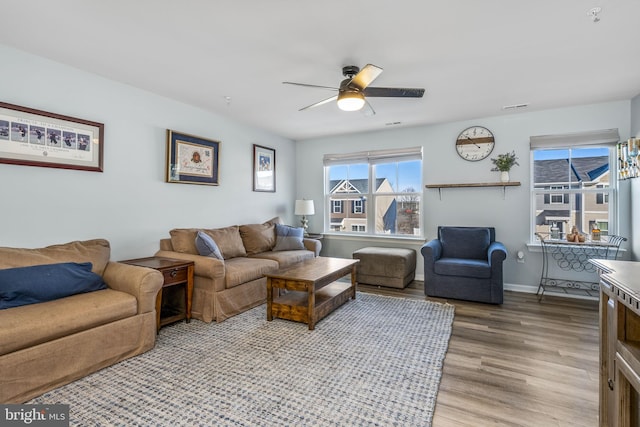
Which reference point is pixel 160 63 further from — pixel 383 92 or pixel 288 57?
pixel 383 92

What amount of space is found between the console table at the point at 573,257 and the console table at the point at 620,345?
9.22ft

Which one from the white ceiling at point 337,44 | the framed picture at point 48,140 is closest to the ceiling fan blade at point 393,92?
the white ceiling at point 337,44

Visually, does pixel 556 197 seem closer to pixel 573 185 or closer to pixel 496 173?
pixel 573 185

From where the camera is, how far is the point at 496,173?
4410 millimetres

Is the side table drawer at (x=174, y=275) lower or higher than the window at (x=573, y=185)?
lower

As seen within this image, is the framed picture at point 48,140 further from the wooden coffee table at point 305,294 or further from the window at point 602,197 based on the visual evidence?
the window at point 602,197

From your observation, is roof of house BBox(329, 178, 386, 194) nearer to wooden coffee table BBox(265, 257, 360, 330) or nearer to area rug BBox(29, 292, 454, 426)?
wooden coffee table BBox(265, 257, 360, 330)

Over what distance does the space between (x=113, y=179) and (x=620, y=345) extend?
3941 millimetres

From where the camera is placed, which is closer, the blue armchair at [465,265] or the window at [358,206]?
the blue armchair at [465,265]

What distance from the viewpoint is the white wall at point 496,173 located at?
3908mm

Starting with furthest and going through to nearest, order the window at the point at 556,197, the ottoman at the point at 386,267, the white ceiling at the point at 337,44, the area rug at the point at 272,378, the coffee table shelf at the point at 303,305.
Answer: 1. the ottoman at the point at 386,267
2. the window at the point at 556,197
3. the coffee table shelf at the point at 303,305
4. the white ceiling at the point at 337,44
5. the area rug at the point at 272,378

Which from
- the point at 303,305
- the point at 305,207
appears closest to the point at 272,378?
the point at 303,305

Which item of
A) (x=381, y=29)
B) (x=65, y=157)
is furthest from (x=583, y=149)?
(x=65, y=157)

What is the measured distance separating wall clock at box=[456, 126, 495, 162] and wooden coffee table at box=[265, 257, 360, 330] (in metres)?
2.58
